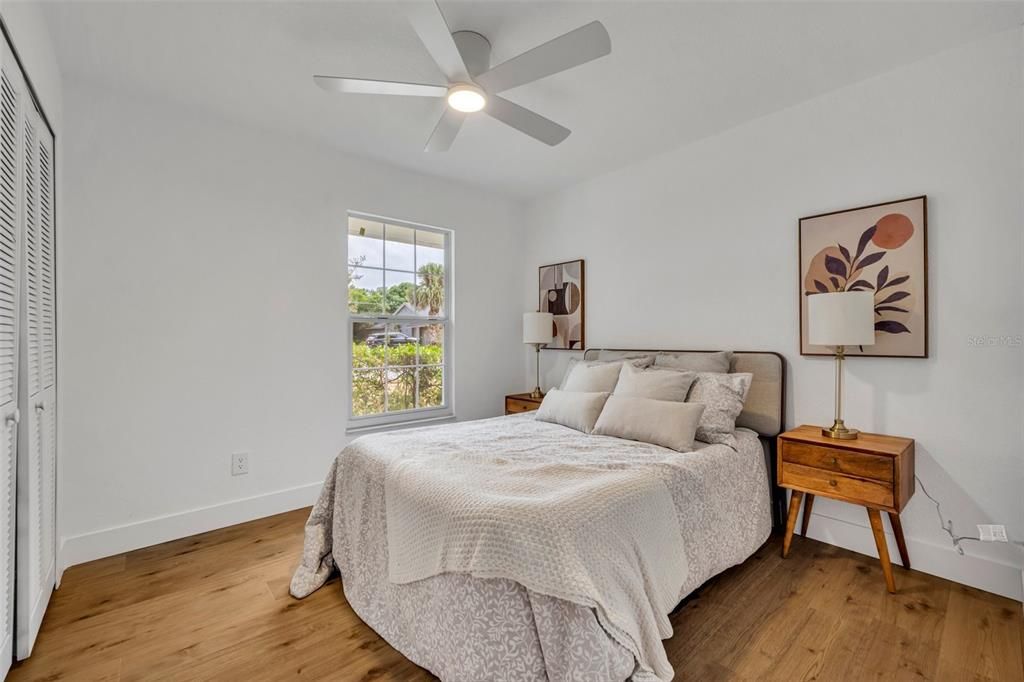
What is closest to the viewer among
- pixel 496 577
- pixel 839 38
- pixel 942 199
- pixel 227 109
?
pixel 496 577

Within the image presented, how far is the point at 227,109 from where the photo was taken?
8.93 ft

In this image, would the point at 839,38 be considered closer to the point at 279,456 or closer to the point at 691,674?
the point at 691,674

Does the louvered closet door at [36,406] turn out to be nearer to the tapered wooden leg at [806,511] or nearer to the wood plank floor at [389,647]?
the wood plank floor at [389,647]

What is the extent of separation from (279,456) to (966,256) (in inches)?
152

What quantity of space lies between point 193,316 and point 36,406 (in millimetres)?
1006

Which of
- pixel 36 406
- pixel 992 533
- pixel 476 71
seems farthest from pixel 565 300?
pixel 36 406

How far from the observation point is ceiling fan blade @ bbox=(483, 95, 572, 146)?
2150 mm

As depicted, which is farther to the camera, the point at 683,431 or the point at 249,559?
the point at 249,559

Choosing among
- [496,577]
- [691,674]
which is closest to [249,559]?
[496,577]

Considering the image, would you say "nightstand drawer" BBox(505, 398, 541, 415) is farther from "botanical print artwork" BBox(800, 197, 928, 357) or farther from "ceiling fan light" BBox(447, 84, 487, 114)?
"ceiling fan light" BBox(447, 84, 487, 114)

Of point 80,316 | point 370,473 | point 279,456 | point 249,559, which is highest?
point 80,316

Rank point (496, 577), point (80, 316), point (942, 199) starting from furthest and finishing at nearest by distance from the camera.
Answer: point (80, 316) → point (942, 199) → point (496, 577)

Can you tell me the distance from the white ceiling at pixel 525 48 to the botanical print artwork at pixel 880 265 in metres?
0.72

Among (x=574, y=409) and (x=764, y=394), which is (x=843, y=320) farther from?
(x=574, y=409)
